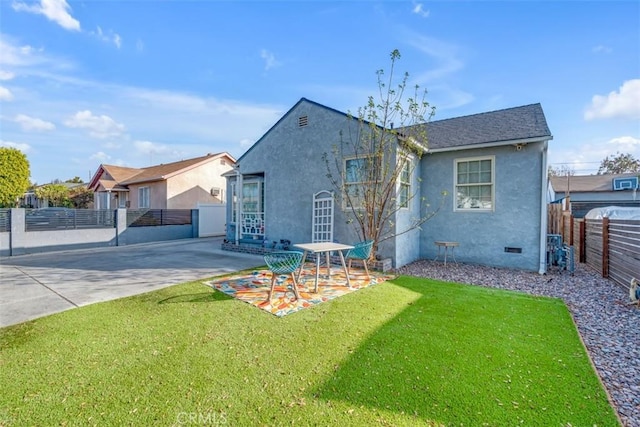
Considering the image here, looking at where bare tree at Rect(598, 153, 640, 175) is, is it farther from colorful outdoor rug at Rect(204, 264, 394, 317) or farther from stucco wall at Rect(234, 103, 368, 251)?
colorful outdoor rug at Rect(204, 264, 394, 317)

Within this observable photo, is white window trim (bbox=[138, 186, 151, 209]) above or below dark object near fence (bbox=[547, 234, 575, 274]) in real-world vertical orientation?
above

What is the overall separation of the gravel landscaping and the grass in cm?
18

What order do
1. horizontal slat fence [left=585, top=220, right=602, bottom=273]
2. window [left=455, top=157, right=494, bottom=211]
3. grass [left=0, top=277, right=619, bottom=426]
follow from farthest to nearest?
window [left=455, top=157, right=494, bottom=211], horizontal slat fence [left=585, top=220, right=602, bottom=273], grass [left=0, top=277, right=619, bottom=426]

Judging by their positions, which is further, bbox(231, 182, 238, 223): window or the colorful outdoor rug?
bbox(231, 182, 238, 223): window

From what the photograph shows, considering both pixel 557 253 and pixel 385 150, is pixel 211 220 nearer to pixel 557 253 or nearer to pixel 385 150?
pixel 385 150

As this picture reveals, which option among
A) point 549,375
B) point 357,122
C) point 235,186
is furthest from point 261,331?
point 235,186

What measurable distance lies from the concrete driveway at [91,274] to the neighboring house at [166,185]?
780 centimetres

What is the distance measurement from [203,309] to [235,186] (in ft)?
31.2

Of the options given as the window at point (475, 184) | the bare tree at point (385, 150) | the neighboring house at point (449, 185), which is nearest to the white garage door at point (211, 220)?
the neighboring house at point (449, 185)

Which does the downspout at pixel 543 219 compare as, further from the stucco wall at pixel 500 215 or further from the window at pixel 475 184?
the window at pixel 475 184

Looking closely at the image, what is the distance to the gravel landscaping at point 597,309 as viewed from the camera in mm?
3217

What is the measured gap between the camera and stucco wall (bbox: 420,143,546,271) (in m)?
8.77

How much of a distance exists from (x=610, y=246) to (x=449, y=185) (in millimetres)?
4502
